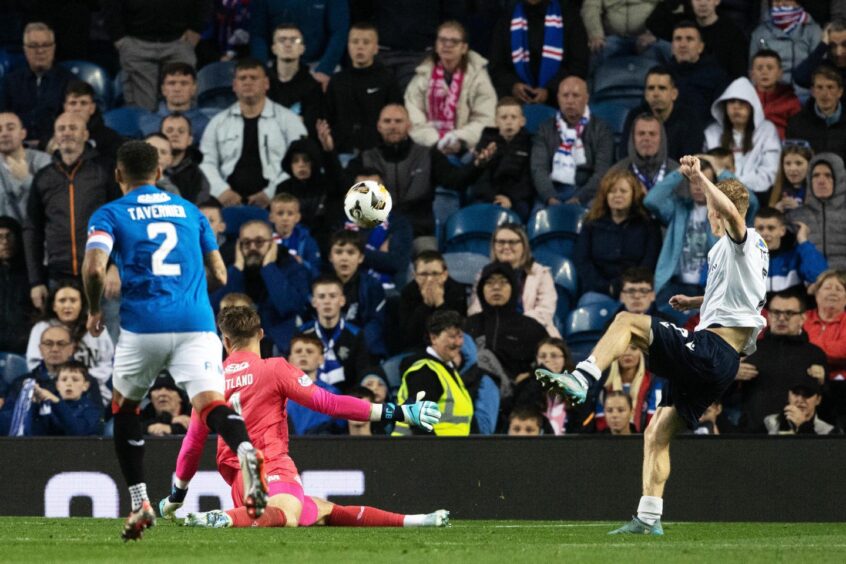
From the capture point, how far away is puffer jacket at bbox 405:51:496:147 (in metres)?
15.0

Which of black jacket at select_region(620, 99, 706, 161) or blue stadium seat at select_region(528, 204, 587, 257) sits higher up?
black jacket at select_region(620, 99, 706, 161)

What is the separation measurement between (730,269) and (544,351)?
3.55 metres

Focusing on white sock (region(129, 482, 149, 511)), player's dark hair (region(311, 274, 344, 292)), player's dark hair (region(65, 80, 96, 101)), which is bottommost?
white sock (region(129, 482, 149, 511))

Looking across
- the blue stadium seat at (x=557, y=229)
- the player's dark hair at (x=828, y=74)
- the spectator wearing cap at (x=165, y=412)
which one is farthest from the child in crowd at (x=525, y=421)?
the player's dark hair at (x=828, y=74)

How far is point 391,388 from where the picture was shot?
1275 cm

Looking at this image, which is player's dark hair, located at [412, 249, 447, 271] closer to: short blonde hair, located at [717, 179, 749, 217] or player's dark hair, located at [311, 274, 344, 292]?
player's dark hair, located at [311, 274, 344, 292]

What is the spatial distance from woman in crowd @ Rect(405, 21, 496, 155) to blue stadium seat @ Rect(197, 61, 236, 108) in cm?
220

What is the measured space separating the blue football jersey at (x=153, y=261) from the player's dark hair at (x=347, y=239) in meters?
5.31

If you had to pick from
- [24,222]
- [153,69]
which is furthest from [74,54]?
[24,222]

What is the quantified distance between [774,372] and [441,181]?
4.00 meters

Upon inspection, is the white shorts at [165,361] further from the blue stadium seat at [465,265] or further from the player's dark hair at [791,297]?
the blue stadium seat at [465,265]

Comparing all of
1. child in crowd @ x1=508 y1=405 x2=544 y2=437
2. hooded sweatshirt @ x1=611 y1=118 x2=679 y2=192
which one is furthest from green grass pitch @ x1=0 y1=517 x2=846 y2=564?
hooded sweatshirt @ x1=611 y1=118 x2=679 y2=192

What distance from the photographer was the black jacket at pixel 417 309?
13.0 m

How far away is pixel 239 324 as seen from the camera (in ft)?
Answer: 29.6
